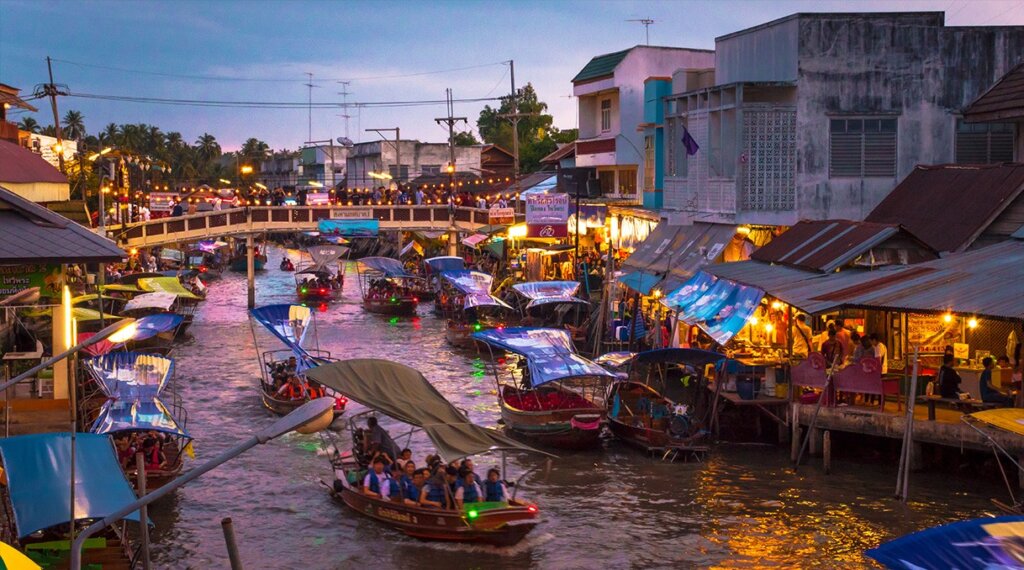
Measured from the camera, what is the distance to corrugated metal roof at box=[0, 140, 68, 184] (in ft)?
114

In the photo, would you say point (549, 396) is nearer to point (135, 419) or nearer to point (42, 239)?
point (135, 419)

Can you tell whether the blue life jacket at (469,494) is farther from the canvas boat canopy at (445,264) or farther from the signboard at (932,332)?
the canvas boat canopy at (445,264)

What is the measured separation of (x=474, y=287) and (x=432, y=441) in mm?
28523

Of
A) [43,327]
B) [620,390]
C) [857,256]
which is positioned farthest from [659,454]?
[43,327]

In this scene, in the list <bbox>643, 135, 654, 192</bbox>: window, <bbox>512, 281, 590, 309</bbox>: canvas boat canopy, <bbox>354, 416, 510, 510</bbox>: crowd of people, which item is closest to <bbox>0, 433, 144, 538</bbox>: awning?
<bbox>354, 416, 510, 510</bbox>: crowd of people

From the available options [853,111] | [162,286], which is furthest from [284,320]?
[853,111]

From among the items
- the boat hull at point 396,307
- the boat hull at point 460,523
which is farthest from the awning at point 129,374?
the boat hull at point 396,307

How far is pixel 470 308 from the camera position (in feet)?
159

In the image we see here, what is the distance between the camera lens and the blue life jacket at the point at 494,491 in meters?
20.9

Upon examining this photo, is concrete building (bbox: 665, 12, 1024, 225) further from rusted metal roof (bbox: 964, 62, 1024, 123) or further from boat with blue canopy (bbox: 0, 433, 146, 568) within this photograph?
boat with blue canopy (bbox: 0, 433, 146, 568)

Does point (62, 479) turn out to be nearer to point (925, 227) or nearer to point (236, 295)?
point (925, 227)

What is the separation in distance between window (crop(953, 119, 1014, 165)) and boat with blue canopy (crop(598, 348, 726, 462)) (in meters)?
11.0

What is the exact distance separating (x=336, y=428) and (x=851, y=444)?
42.1 feet

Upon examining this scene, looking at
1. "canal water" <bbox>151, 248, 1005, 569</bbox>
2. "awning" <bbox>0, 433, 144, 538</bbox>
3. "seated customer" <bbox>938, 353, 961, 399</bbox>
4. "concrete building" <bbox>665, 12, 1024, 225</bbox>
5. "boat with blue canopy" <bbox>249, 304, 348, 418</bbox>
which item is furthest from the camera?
"concrete building" <bbox>665, 12, 1024, 225</bbox>
